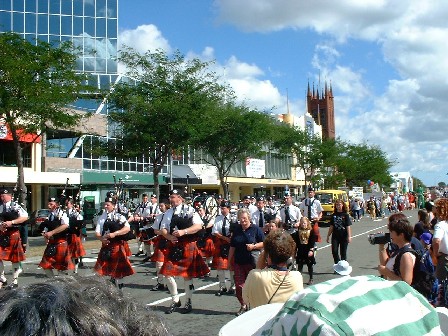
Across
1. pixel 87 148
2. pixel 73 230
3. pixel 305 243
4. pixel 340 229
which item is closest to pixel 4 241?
pixel 73 230

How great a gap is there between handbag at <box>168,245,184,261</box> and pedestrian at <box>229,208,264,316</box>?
108 centimetres

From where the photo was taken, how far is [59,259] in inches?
431

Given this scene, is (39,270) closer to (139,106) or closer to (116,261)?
(116,261)

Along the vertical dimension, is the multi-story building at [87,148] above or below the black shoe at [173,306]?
above

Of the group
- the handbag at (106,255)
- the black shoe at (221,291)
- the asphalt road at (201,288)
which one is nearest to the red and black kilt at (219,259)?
the black shoe at (221,291)

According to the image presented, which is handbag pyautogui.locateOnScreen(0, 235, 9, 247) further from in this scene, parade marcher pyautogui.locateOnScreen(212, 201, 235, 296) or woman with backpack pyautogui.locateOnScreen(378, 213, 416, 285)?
Answer: woman with backpack pyautogui.locateOnScreen(378, 213, 416, 285)

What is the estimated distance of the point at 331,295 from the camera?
1.35m

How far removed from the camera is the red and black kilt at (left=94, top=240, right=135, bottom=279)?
963 centimetres

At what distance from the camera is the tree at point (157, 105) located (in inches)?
935

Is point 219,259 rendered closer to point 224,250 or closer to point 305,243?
point 224,250

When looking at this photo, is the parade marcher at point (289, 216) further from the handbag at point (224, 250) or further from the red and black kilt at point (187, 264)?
the red and black kilt at point (187, 264)

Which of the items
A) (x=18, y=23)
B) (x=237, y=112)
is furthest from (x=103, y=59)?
(x=237, y=112)

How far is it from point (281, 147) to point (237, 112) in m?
18.7

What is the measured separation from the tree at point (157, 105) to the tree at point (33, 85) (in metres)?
4.25
